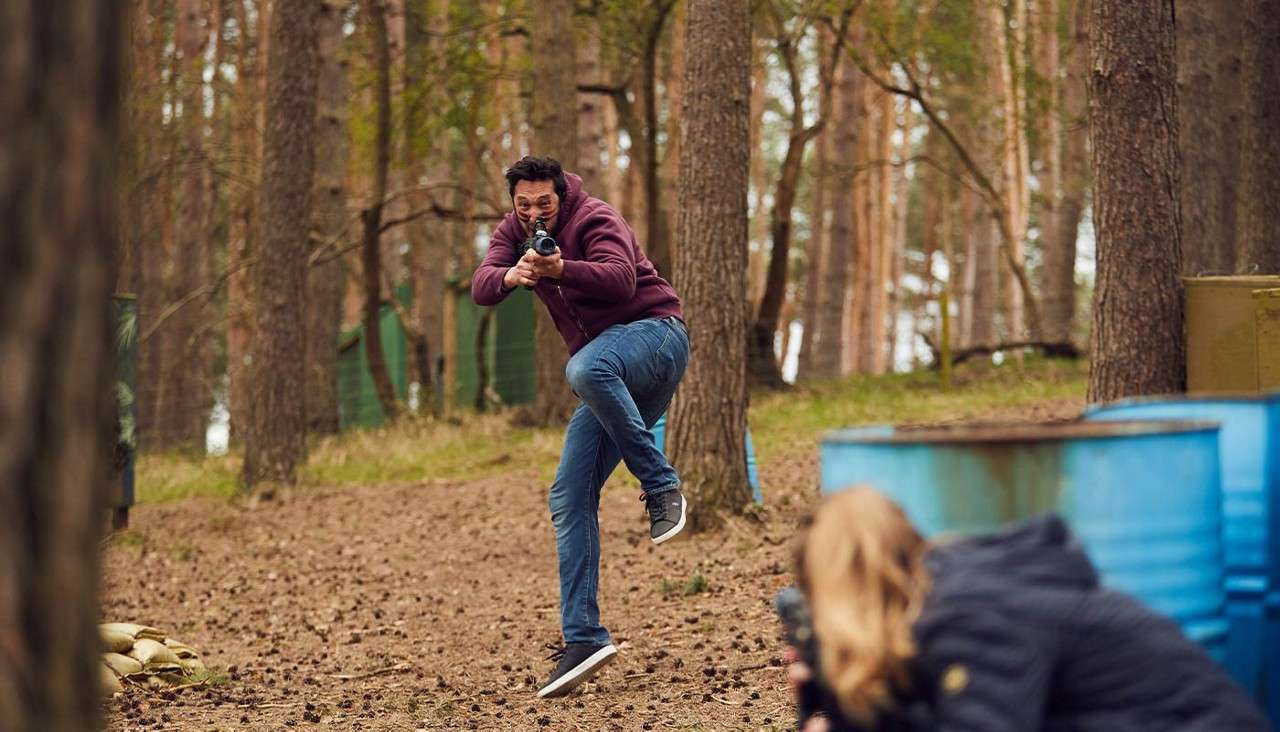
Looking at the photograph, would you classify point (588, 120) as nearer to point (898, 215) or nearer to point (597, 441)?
point (597, 441)

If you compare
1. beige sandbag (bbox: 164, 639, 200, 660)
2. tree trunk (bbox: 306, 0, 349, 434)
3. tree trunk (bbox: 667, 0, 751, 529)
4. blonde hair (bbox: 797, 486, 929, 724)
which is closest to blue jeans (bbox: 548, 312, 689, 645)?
beige sandbag (bbox: 164, 639, 200, 660)

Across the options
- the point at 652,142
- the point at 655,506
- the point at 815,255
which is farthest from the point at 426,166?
the point at 655,506

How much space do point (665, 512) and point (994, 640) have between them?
12.1 feet

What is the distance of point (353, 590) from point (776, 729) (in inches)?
199

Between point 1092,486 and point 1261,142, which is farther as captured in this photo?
point 1261,142

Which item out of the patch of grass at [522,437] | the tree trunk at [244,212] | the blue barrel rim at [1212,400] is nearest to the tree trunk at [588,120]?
the patch of grass at [522,437]

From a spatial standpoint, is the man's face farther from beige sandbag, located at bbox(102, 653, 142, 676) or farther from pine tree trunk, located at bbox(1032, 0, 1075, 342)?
pine tree trunk, located at bbox(1032, 0, 1075, 342)

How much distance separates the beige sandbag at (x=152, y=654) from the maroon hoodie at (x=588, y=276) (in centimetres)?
256

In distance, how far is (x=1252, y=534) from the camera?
357cm

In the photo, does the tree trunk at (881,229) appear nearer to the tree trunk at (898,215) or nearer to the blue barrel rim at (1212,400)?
the tree trunk at (898,215)

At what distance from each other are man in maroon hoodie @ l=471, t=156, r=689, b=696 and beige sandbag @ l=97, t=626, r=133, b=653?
227cm

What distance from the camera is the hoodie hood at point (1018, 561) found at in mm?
2750

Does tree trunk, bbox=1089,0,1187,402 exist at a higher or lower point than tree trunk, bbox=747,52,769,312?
lower

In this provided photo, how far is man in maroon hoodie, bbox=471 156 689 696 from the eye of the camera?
600cm
